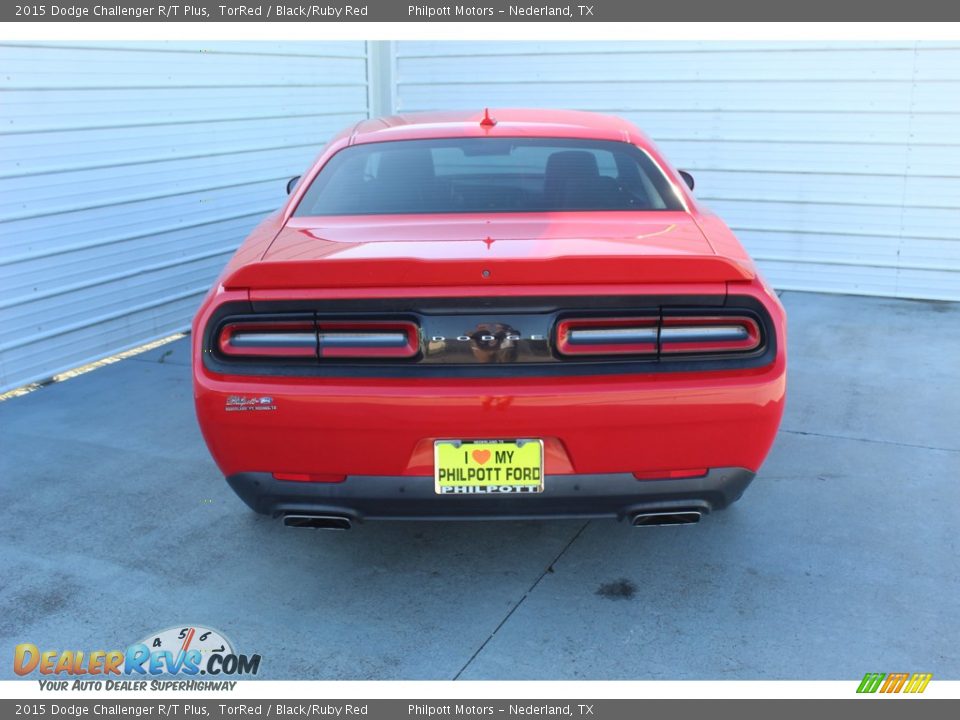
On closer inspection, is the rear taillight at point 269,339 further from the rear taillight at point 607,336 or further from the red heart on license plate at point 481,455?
the rear taillight at point 607,336

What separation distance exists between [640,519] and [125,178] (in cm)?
477

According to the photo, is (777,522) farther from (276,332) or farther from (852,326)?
(852,326)

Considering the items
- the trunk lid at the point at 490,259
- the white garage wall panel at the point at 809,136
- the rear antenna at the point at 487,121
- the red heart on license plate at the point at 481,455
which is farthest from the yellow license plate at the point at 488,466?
the white garage wall panel at the point at 809,136

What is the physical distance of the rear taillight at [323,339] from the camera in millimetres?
2871

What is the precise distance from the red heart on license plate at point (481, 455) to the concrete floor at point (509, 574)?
624 millimetres

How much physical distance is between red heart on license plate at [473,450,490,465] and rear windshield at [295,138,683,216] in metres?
1.18

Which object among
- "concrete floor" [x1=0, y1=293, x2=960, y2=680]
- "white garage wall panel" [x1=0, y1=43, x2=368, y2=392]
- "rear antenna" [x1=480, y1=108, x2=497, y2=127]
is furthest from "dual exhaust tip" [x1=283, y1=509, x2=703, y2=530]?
"white garage wall panel" [x1=0, y1=43, x2=368, y2=392]

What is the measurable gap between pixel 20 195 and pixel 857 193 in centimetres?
642

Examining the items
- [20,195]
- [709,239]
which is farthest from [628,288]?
[20,195]

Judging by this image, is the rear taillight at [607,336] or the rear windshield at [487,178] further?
the rear windshield at [487,178]

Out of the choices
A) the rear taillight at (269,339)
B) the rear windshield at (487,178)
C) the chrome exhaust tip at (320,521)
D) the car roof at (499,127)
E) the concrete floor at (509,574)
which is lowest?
the concrete floor at (509,574)

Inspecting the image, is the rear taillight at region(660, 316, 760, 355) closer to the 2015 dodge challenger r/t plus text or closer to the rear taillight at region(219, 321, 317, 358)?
the 2015 dodge challenger r/t plus text

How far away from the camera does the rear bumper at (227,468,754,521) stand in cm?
289

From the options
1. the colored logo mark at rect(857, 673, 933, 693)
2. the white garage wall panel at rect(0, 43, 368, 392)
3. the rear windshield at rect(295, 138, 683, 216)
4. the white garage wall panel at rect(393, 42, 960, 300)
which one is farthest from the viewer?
the white garage wall panel at rect(393, 42, 960, 300)
